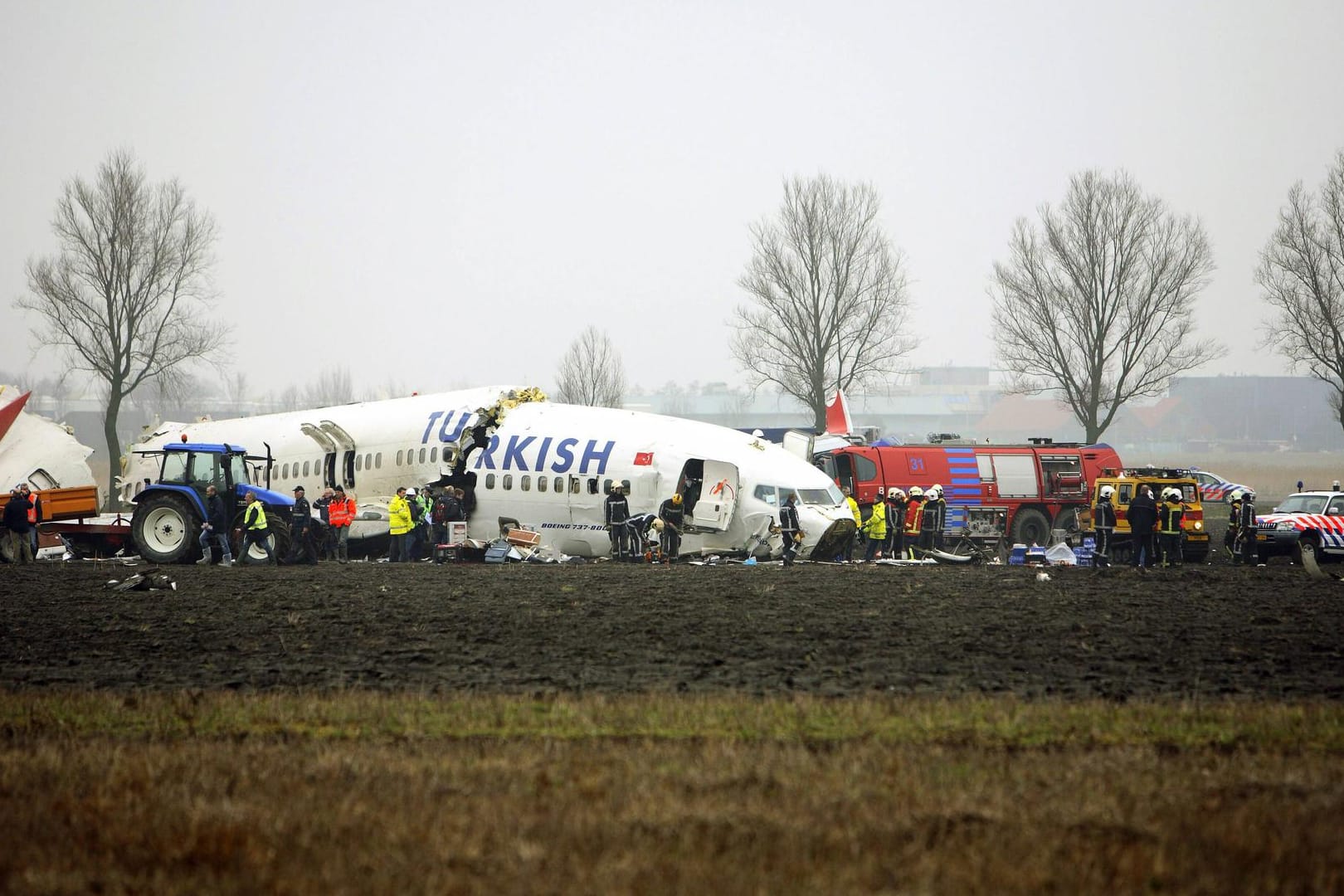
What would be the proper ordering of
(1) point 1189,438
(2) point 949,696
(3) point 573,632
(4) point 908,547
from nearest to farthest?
(2) point 949,696 → (3) point 573,632 → (4) point 908,547 → (1) point 1189,438

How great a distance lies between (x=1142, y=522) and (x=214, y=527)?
71.7 ft

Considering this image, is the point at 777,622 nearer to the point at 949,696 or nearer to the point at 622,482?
the point at 949,696

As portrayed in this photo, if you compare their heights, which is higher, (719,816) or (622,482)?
(622,482)

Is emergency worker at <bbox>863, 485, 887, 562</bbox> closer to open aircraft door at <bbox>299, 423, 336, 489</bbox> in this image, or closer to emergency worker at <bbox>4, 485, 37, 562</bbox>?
open aircraft door at <bbox>299, 423, 336, 489</bbox>

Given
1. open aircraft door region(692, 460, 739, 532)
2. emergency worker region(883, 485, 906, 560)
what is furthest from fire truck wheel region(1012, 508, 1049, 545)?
open aircraft door region(692, 460, 739, 532)

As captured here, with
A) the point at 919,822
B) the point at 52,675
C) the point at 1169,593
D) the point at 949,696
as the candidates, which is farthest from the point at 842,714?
the point at 1169,593

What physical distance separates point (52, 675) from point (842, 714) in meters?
8.61

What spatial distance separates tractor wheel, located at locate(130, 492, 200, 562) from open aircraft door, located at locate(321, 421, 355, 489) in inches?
185

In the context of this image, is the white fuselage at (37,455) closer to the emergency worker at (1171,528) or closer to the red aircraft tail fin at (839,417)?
the red aircraft tail fin at (839,417)

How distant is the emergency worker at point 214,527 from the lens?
102 feet

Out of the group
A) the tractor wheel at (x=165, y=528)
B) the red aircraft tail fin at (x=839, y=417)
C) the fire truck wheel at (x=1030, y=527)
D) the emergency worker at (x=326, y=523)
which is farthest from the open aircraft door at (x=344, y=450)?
the red aircraft tail fin at (x=839, y=417)

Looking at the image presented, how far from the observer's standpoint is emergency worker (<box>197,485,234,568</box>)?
31.1m

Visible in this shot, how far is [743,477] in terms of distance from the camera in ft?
102

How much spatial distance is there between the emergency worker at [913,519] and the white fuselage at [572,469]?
16.3 ft
